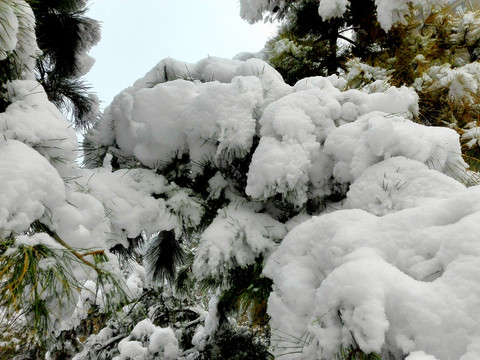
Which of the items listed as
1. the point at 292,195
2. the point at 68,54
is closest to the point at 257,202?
the point at 292,195

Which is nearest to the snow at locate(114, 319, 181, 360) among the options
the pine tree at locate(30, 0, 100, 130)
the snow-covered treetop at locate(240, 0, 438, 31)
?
the pine tree at locate(30, 0, 100, 130)

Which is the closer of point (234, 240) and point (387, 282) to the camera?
point (387, 282)

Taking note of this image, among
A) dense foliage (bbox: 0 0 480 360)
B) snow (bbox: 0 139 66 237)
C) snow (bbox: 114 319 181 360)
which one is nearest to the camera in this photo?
dense foliage (bbox: 0 0 480 360)

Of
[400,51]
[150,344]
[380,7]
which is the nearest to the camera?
[380,7]

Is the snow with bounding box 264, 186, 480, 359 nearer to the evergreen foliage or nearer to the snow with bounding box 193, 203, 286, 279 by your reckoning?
the snow with bounding box 193, 203, 286, 279

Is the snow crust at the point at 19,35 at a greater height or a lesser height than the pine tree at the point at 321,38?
greater

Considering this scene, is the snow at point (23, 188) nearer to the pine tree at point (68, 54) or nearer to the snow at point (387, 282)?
the snow at point (387, 282)

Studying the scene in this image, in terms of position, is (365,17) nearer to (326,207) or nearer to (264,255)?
(326,207)

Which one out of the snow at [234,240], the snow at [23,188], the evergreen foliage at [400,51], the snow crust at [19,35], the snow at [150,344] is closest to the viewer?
the snow at [23,188]

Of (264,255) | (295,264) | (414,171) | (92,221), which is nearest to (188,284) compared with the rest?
Answer: (264,255)

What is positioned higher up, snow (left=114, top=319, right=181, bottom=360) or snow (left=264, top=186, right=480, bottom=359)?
snow (left=264, top=186, right=480, bottom=359)

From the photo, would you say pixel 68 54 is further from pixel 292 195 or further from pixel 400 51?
pixel 400 51

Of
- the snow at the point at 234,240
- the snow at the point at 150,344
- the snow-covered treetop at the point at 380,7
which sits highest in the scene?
the snow-covered treetop at the point at 380,7

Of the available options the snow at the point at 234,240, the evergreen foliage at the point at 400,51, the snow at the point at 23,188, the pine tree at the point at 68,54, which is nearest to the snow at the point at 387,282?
the snow at the point at 234,240
